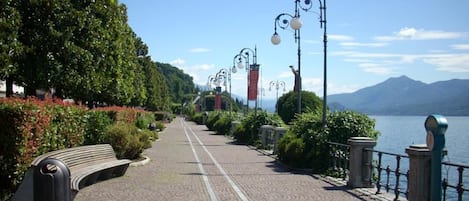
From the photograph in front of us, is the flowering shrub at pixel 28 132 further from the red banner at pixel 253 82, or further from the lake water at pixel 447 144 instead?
the red banner at pixel 253 82

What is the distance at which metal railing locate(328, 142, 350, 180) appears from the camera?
48.3 feet

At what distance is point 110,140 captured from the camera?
17.7 m

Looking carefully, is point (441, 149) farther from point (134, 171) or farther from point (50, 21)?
point (50, 21)

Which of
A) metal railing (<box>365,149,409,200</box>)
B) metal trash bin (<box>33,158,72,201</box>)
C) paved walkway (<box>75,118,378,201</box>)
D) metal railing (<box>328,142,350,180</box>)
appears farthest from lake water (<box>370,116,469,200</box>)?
metal trash bin (<box>33,158,72,201</box>)

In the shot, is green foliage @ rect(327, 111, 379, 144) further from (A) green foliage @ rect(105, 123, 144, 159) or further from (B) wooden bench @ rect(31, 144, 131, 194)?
(A) green foliage @ rect(105, 123, 144, 159)

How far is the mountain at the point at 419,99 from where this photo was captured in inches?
1693

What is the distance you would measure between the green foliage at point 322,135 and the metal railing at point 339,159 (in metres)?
0.35

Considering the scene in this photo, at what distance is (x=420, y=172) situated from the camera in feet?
30.5

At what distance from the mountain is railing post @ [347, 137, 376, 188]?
1651 centimetres

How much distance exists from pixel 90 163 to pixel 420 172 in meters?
7.42

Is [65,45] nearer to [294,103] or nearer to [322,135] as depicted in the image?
[322,135]

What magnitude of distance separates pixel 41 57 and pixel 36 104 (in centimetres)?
740

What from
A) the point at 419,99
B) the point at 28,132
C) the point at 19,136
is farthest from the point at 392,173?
the point at 419,99

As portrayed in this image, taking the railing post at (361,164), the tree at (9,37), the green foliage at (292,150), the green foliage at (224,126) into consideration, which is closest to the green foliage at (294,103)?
the green foliage at (224,126)
